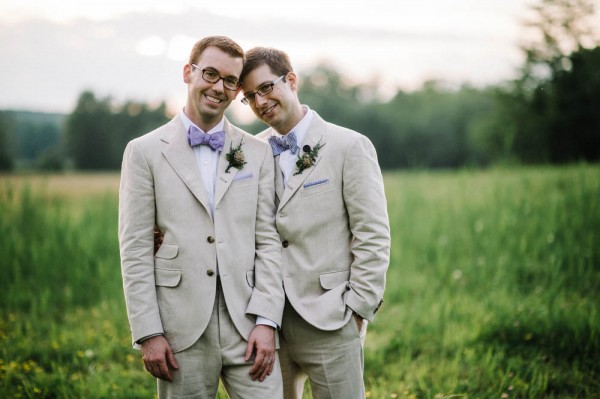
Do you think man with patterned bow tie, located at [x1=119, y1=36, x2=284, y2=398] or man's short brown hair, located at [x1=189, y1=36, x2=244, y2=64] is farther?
man's short brown hair, located at [x1=189, y1=36, x2=244, y2=64]

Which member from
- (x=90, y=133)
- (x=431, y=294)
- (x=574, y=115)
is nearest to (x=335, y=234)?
(x=431, y=294)

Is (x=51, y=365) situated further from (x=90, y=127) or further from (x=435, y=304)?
(x=90, y=127)

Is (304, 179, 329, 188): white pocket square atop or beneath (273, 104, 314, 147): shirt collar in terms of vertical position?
beneath

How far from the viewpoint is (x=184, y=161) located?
2.79 metres

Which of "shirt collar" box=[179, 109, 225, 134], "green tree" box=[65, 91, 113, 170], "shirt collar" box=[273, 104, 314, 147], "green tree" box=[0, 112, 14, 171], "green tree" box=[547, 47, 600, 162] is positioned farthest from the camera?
"green tree" box=[65, 91, 113, 170]

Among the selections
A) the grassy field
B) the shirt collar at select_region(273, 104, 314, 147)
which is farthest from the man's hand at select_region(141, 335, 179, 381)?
the grassy field

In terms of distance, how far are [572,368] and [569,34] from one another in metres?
9.02

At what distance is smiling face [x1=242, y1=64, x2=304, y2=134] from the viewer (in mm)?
3049

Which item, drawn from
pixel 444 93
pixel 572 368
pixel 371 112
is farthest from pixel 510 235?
pixel 444 93

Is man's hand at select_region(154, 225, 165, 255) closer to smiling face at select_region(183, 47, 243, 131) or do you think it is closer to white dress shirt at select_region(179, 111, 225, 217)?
white dress shirt at select_region(179, 111, 225, 217)

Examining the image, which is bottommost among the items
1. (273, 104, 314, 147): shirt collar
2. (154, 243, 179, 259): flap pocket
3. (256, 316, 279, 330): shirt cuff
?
(256, 316, 279, 330): shirt cuff

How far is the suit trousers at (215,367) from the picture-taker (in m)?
2.72

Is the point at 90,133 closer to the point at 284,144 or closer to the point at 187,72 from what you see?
the point at 187,72

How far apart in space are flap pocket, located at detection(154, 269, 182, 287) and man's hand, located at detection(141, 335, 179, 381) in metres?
0.26
